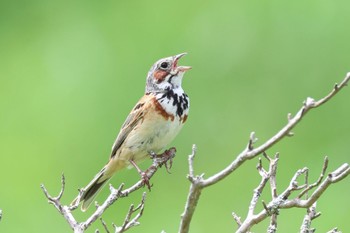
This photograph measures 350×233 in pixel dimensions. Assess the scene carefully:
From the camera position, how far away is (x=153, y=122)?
599 cm

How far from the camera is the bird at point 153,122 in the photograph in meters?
5.95

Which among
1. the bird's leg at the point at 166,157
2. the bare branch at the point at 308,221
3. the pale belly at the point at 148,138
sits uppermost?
the pale belly at the point at 148,138

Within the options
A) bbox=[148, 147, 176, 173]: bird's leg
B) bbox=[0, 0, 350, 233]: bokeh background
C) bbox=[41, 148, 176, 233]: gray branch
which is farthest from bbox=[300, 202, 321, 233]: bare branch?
bbox=[0, 0, 350, 233]: bokeh background

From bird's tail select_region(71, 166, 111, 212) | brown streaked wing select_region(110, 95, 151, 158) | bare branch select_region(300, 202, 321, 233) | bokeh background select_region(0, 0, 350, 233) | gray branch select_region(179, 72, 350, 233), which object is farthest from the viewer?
bokeh background select_region(0, 0, 350, 233)

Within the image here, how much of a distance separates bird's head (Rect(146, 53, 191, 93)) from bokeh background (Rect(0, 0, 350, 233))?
2728mm

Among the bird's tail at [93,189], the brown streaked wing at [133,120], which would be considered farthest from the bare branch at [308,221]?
the bird's tail at [93,189]

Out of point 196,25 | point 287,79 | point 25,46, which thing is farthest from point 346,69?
point 25,46

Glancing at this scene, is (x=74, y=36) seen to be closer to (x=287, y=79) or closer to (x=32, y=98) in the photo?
(x=32, y=98)

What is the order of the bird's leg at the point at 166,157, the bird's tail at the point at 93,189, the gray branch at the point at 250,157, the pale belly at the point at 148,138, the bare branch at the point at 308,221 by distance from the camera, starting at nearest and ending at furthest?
the gray branch at the point at 250,157 → the bare branch at the point at 308,221 → the bird's leg at the point at 166,157 → the pale belly at the point at 148,138 → the bird's tail at the point at 93,189

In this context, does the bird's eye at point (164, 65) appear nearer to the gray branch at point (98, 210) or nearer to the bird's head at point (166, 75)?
the bird's head at point (166, 75)

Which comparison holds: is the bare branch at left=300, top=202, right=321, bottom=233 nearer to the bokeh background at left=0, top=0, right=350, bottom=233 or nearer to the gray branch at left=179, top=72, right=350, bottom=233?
the gray branch at left=179, top=72, right=350, bottom=233

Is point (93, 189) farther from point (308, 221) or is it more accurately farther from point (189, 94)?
point (189, 94)

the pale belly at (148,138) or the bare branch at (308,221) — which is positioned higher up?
the pale belly at (148,138)

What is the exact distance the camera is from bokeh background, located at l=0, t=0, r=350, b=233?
31.3 ft
